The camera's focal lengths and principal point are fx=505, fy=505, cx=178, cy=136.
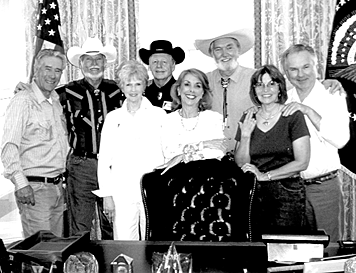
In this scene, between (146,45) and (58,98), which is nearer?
(58,98)

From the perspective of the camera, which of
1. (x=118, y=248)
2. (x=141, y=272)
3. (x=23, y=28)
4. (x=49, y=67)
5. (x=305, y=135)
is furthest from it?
(x=23, y=28)

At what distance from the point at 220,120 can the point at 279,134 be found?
0.40m

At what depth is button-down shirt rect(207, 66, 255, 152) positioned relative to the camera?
3.36m

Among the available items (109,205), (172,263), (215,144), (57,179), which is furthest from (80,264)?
(57,179)

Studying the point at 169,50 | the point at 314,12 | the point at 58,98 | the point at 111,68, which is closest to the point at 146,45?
the point at 111,68

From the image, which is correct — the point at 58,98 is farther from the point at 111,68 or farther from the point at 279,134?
the point at 279,134

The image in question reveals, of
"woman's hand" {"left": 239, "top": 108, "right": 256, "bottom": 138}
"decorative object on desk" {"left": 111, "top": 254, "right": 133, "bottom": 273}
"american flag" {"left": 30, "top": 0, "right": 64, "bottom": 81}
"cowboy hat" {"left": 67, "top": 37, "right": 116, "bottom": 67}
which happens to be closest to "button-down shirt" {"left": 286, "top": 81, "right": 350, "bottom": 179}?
"woman's hand" {"left": 239, "top": 108, "right": 256, "bottom": 138}

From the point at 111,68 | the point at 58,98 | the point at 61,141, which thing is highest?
the point at 111,68

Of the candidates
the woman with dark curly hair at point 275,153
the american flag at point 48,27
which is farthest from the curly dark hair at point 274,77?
the american flag at point 48,27

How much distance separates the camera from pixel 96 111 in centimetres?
355

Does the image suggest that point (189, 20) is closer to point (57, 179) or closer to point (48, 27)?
point (48, 27)

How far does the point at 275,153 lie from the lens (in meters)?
2.81

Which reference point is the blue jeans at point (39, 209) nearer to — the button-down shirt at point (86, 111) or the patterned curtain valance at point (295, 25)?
the button-down shirt at point (86, 111)

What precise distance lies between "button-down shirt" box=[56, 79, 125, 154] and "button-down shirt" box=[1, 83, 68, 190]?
3.5 inches
